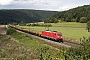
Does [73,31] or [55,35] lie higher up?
[55,35]

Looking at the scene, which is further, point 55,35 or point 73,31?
point 73,31

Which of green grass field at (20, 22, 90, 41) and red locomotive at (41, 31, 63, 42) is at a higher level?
red locomotive at (41, 31, 63, 42)

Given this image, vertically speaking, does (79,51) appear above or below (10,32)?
above

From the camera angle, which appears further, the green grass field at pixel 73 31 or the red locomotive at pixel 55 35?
the green grass field at pixel 73 31

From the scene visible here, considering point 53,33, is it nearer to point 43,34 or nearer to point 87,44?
point 43,34

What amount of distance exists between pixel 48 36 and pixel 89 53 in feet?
121

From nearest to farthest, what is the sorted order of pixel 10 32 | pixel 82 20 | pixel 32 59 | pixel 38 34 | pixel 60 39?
1. pixel 32 59
2. pixel 60 39
3. pixel 38 34
4. pixel 10 32
5. pixel 82 20

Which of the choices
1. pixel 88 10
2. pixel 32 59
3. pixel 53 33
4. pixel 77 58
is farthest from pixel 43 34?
pixel 88 10

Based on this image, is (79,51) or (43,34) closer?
(79,51)

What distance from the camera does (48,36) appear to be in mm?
73562

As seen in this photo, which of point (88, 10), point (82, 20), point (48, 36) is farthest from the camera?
point (88, 10)

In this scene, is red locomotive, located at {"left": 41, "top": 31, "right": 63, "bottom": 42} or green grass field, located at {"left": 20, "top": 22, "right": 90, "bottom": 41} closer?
red locomotive, located at {"left": 41, "top": 31, "right": 63, "bottom": 42}

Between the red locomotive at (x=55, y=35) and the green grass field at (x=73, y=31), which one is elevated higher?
the red locomotive at (x=55, y=35)

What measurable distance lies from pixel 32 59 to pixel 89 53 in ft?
43.1
